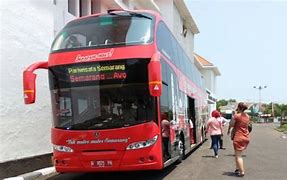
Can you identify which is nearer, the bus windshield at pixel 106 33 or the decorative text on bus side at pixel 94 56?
the decorative text on bus side at pixel 94 56

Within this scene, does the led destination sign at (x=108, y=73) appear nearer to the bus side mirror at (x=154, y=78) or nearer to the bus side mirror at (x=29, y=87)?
the bus side mirror at (x=154, y=78)

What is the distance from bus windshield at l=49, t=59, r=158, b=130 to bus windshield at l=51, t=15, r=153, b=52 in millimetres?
608

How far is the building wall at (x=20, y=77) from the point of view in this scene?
1193 centimetres

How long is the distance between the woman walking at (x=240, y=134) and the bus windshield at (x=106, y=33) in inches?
124

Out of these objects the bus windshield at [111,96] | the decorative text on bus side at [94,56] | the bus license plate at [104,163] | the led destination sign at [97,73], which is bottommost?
the bus license plate at [104,163]

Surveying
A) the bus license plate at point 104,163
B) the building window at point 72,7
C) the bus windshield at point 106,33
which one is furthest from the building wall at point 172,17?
the bus license plate at point 104,163

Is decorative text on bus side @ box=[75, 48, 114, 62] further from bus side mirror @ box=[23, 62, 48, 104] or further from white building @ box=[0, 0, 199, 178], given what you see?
white building @ box=[0, 0, 199, 178]

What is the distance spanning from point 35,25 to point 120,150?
5.23m

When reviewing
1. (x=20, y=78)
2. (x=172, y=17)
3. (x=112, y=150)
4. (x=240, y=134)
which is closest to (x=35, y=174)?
(x=20, y=78)

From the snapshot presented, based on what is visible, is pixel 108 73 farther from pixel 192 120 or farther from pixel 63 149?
pixel 192 120

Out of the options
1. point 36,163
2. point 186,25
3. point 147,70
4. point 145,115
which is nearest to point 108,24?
point 147,70

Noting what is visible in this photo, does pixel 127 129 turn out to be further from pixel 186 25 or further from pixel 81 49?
pixel 186 25

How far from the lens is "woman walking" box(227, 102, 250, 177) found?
11547mm

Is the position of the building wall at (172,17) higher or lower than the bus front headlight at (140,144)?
higher
